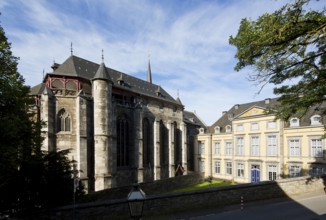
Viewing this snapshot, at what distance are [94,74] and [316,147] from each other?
27296mm

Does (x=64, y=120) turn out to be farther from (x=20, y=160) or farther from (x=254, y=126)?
(x=254, y=126)

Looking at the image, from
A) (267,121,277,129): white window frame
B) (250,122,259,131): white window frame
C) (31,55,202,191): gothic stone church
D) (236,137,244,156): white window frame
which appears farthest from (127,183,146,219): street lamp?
(236,137,244,156): white window frame

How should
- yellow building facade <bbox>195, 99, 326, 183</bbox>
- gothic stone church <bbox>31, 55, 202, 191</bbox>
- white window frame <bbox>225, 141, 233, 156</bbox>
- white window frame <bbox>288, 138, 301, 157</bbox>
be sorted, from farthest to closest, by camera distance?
white window frame <bbox>225, 141, 233, 156</bbox>, white window frame <bbox>288, 138, 301, 157</bbox>, yellow building facade <bbox>195, 99, 326, 183</bbox>, gothic stone church <bbox>31, 55, 202, 191</bbox>

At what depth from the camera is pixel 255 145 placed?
111 ft

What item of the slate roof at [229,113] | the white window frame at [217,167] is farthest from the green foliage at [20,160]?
the slate roof at [229,113]

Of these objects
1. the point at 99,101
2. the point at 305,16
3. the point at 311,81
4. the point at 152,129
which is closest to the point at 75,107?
the point at 99,101

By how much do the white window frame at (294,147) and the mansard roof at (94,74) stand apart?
63.3 ft

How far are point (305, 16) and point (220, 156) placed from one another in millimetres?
35967

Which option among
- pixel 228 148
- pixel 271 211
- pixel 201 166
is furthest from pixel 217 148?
pixel 271 211

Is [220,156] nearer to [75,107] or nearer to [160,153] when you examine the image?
[160,153]

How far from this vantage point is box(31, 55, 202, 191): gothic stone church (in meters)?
24.6

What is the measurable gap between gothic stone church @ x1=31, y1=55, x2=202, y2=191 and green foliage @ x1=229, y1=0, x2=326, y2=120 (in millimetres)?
13935

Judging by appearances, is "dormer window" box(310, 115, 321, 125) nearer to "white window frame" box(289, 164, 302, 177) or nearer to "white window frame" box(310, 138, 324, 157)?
"white window frame" box(310, 138, 324, 157)

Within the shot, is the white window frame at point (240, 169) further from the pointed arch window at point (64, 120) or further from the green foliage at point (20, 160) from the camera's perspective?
the green foliage at point (20, 160)
